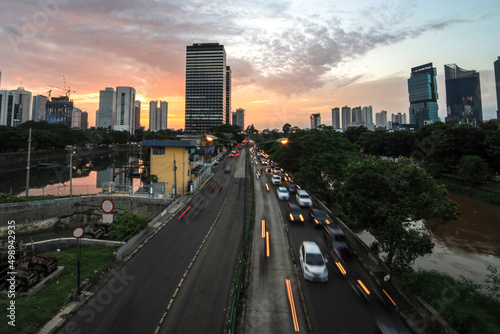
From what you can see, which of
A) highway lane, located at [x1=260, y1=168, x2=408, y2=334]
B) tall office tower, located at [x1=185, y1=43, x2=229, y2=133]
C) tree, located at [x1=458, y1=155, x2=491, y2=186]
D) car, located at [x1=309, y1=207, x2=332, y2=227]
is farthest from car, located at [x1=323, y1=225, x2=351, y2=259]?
tall office tower, located at [x1=185, y1=43, x2=229, y2=133]

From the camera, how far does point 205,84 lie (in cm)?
18762

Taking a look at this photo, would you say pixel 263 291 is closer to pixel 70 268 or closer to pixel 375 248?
pixel 375 248

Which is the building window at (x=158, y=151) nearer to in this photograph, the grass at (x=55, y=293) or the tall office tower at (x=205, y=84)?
the grass at (x=55, y=293)

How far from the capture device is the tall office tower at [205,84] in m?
186

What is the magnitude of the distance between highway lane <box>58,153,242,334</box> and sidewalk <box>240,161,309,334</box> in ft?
15.3

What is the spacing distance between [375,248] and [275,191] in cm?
2307

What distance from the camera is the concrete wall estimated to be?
28577 millimetres

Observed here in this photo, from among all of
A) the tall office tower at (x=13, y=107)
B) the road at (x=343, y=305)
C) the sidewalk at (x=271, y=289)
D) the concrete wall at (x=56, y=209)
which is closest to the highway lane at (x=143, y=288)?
the sidewalk at (x=271, y=289)

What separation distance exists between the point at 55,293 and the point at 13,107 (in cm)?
23845

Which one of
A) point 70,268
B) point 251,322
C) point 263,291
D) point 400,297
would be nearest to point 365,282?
point 400,297

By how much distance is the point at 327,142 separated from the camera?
38.1 m

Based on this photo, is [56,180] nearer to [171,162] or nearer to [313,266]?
[171,162]

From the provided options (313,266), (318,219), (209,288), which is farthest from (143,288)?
(318,219)

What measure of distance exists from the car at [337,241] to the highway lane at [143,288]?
1138 centimetres
